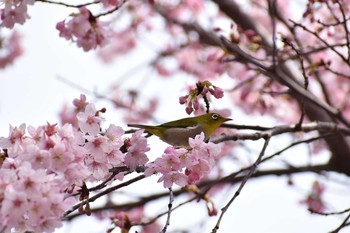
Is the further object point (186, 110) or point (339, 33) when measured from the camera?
point (339, 33)

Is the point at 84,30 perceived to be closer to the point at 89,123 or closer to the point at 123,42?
the point at 89,123

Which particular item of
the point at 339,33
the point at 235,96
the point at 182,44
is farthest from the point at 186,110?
the point at 235,96

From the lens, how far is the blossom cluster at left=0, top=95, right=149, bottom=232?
2168mm

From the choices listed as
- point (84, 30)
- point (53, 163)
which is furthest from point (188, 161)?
point (84, 30)

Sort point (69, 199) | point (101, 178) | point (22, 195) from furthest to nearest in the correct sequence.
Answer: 1. point (101, 178)
2. point (69, 199)
3. point (22, 195)

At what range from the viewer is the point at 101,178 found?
8.83ft

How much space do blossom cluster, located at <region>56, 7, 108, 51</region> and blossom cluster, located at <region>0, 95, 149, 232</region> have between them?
112 centimetres

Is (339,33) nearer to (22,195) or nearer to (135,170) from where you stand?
(135,170)

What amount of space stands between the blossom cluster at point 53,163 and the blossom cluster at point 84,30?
112 cm

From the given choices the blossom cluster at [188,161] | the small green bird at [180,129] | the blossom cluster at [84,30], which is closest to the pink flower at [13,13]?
the blossom cluster at [84,30]

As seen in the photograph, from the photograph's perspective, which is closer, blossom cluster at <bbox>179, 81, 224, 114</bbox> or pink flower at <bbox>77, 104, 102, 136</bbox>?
pink flower at <bbox>77, 104, 102, 136</bbox>

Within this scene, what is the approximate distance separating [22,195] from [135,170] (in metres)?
0.79

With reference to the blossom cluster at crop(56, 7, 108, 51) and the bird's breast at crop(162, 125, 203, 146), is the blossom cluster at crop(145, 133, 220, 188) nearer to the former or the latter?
the bird's breast at crop(162, 125, 203, 146)

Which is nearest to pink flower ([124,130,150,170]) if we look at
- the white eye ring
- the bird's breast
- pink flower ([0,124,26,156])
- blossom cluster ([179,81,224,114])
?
blossom cluster ([179,81,224,114])
